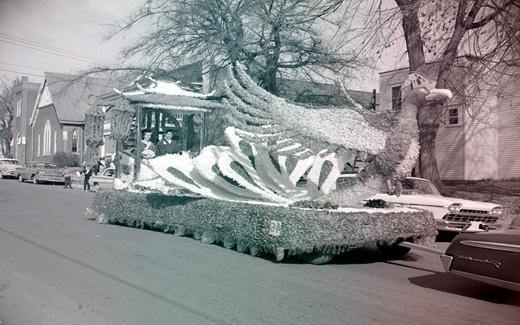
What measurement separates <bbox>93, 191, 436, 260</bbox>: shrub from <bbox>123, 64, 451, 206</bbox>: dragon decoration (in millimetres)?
489

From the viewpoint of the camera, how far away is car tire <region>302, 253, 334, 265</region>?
25.1ft

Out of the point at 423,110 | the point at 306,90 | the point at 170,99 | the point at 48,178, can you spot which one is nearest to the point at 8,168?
the point at 48,178

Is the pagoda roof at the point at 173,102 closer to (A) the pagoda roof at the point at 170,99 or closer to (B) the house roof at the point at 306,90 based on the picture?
(A) the pagoda roof at the point at 170,99

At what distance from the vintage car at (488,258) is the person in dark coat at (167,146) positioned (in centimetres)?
972

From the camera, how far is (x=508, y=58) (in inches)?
487

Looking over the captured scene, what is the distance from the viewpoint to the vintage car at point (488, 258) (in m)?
4.93

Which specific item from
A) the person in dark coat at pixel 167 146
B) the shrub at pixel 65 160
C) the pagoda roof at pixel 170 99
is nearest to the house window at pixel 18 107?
the shrub at pixel 65 160

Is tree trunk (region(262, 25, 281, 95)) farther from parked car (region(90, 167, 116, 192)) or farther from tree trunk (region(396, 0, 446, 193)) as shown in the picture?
parked car (region(90, 167, 116, 192))

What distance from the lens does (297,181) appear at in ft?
30.5

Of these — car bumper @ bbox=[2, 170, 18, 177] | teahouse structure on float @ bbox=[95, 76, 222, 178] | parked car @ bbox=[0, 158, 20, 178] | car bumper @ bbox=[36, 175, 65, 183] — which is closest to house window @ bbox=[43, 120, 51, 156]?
parked car @ bbox=[0, 158, 20, 178]

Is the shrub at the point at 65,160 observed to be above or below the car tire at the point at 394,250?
above

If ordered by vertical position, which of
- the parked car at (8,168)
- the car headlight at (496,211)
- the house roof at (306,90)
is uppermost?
the house roof at (306,90)

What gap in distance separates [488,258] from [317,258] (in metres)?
2.85

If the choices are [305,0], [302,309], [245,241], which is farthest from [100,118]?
[302,309]
